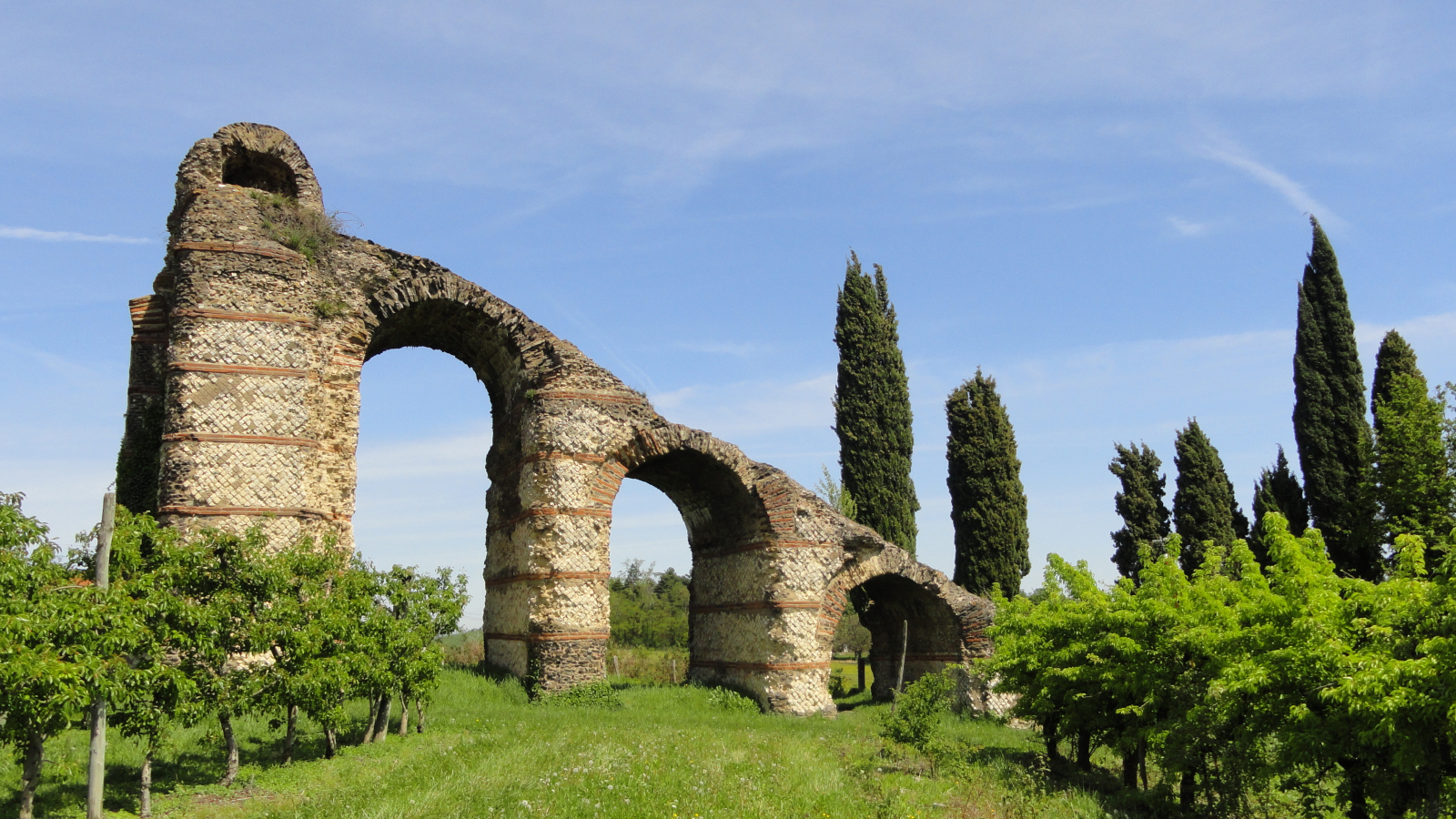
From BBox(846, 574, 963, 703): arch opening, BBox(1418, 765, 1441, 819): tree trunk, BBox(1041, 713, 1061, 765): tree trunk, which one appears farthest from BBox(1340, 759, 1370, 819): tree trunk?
BBox(846, 574, 963, 703): arch opening

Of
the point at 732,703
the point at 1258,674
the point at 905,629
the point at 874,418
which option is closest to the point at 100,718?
the point at 1258,674

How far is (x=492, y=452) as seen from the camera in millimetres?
20109

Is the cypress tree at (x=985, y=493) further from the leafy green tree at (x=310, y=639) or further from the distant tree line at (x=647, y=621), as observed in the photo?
the leafy green tree at (x=310, y=639)

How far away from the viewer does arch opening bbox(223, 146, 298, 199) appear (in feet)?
55.9

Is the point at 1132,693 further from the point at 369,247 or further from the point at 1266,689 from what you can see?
the point at 369,247

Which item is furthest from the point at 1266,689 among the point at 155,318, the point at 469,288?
the point at 155,318

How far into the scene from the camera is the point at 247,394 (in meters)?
15.0

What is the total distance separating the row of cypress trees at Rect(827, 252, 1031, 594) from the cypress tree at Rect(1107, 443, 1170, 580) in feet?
14.7

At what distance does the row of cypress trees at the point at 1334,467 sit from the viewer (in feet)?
90.8

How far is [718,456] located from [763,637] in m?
3.81

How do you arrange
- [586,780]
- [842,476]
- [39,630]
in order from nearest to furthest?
[39,630], [586,780], [842,476]

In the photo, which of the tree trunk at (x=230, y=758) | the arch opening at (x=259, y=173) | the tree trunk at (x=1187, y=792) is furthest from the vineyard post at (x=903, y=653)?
the arch opening at (x=259, y=173)

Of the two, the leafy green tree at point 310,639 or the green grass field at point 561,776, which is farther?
the leafy green tree at point 310,639

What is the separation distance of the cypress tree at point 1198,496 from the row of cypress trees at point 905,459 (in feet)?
17.1
